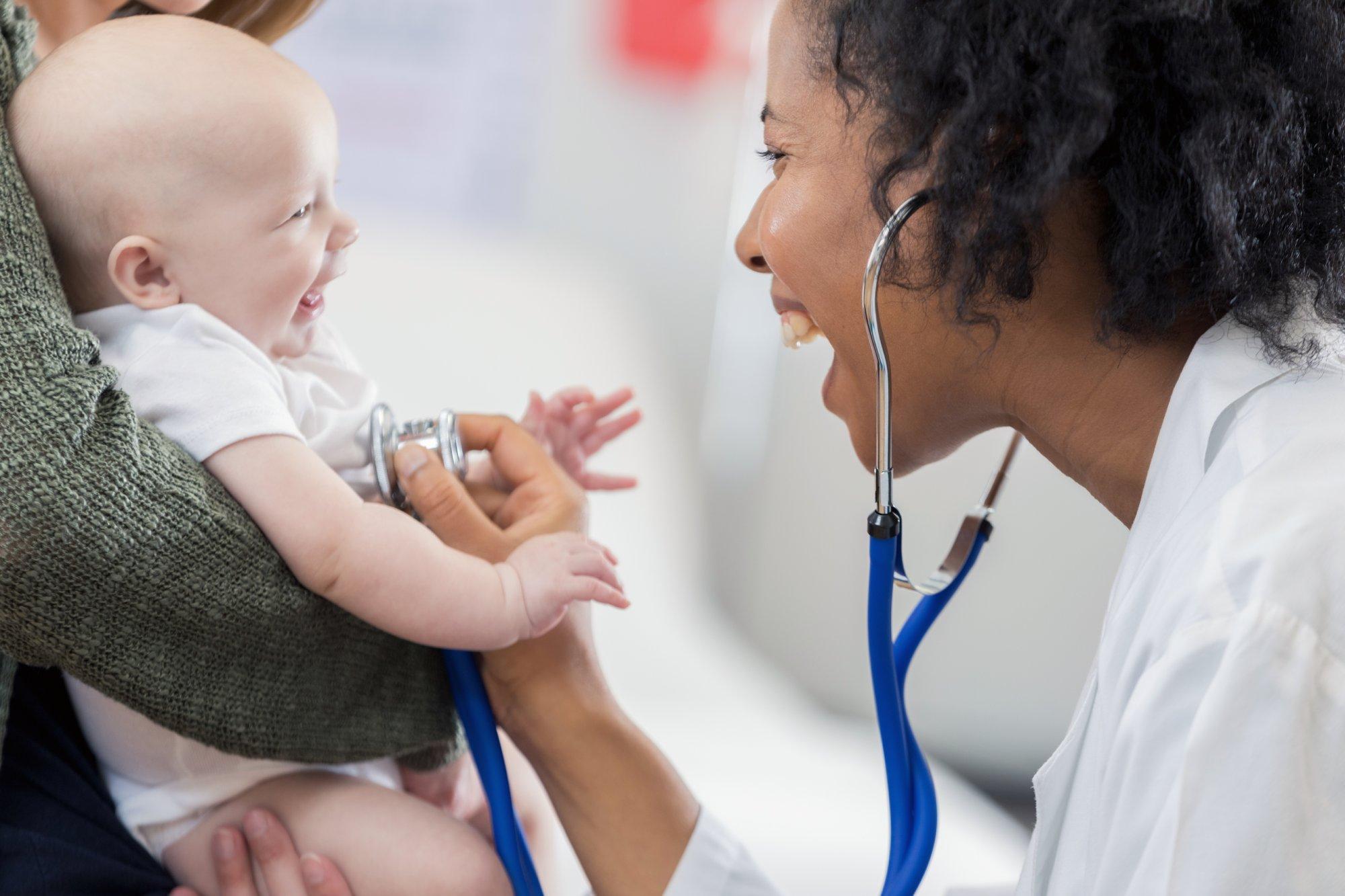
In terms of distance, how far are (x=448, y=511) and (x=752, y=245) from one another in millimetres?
382

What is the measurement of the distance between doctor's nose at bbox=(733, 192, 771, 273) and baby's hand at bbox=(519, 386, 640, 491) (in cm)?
27

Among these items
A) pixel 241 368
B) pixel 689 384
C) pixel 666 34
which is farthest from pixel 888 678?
pixel 666 34

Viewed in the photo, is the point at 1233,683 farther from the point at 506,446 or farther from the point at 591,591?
the point at 506,446

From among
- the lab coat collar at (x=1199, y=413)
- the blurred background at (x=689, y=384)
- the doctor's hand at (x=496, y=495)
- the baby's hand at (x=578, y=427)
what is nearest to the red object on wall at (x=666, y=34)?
the blurred background at (x=689, y=384)

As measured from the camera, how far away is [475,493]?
125cm

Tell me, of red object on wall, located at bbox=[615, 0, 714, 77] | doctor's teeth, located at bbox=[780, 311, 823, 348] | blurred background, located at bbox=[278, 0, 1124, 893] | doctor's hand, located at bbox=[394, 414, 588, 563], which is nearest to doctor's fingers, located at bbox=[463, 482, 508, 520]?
doctor's hand, located at bbox=[394, 414, 588, 563]

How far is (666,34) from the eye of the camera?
2607mm

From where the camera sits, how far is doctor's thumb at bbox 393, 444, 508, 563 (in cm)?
109

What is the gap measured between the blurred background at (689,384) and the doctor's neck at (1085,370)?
3.04 feet

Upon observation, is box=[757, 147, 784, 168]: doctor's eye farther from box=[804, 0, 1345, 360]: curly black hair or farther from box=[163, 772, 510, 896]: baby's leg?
box=[163, 772, 510, 896]: baby's leg

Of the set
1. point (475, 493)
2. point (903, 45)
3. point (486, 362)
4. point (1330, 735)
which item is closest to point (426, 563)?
point (475, 493)

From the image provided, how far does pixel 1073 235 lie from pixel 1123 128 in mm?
100

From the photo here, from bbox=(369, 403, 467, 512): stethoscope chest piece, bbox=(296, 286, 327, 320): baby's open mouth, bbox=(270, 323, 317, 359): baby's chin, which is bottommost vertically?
bbox=(369, 403, 467, 512): stethoscope chest piece

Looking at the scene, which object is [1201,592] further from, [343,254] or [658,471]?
[658,471]
